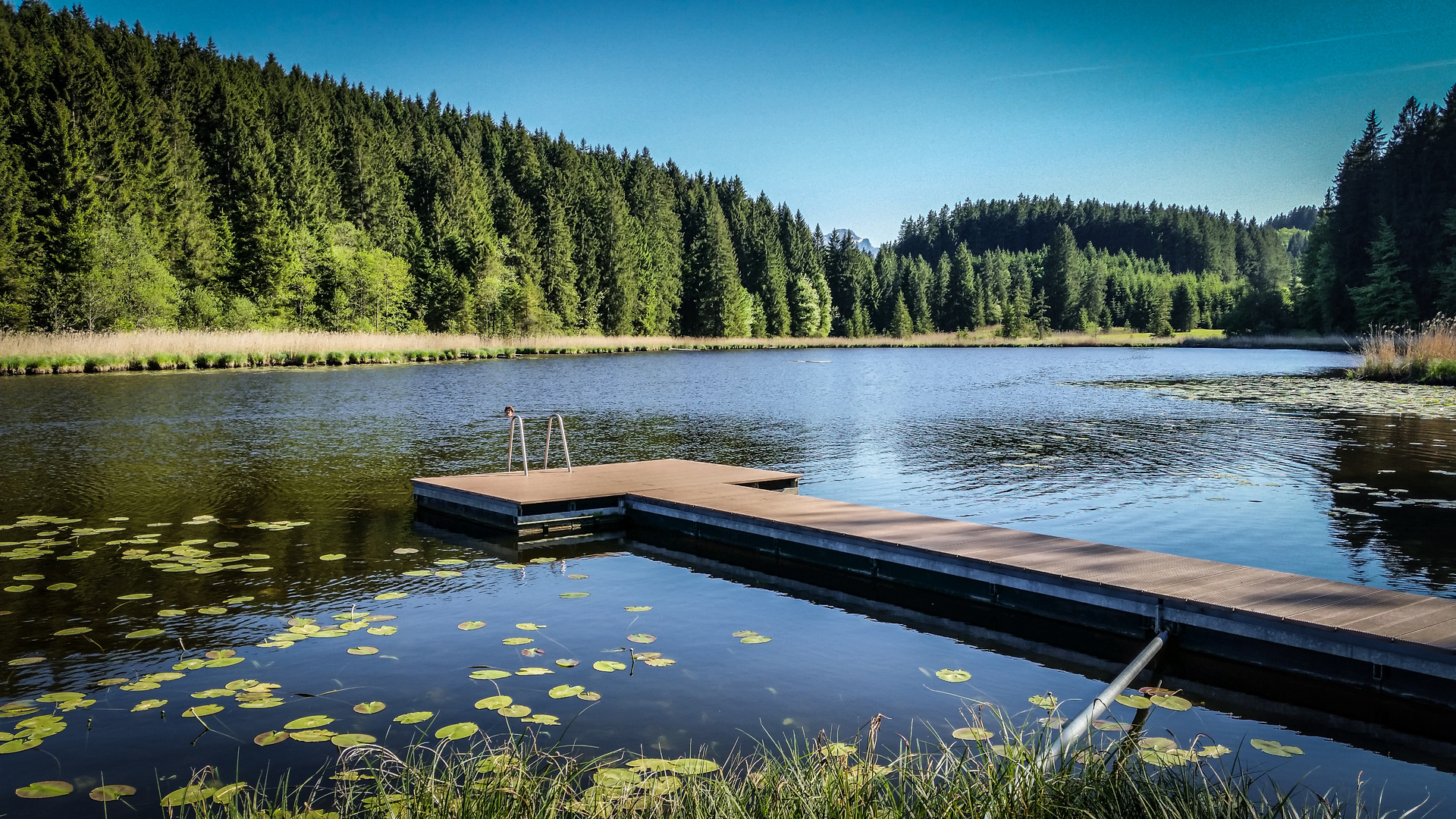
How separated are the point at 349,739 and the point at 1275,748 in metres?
4.80

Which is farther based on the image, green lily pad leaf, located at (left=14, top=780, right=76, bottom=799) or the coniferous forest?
the coniferous forest

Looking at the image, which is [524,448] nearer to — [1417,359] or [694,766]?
[694,766]

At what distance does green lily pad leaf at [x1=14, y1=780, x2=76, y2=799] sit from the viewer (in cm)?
423

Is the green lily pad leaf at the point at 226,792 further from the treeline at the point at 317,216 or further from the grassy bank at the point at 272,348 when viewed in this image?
the treeline at the point at 317,216

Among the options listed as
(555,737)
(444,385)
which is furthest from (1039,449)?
(444,385)

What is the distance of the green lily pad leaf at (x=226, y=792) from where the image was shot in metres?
4.12

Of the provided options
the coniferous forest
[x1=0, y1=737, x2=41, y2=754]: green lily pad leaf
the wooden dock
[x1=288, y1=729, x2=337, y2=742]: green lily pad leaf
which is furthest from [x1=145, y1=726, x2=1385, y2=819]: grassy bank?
the coniferous forest

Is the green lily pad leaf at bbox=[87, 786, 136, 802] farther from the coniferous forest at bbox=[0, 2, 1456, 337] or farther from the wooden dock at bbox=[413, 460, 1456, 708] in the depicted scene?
the coniferous forest at bbox=[0, 2, 1456, 337]

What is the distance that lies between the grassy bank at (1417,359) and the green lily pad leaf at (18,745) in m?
34.4

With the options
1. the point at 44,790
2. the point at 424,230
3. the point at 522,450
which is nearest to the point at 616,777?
the point at 44,790

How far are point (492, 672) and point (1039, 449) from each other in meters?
13.2

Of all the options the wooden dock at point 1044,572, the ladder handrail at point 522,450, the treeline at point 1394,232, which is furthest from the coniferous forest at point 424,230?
the wooden dock at point 1044,572

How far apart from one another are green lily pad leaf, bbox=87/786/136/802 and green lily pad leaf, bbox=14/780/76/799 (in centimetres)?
12

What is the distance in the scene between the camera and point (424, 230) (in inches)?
3044
